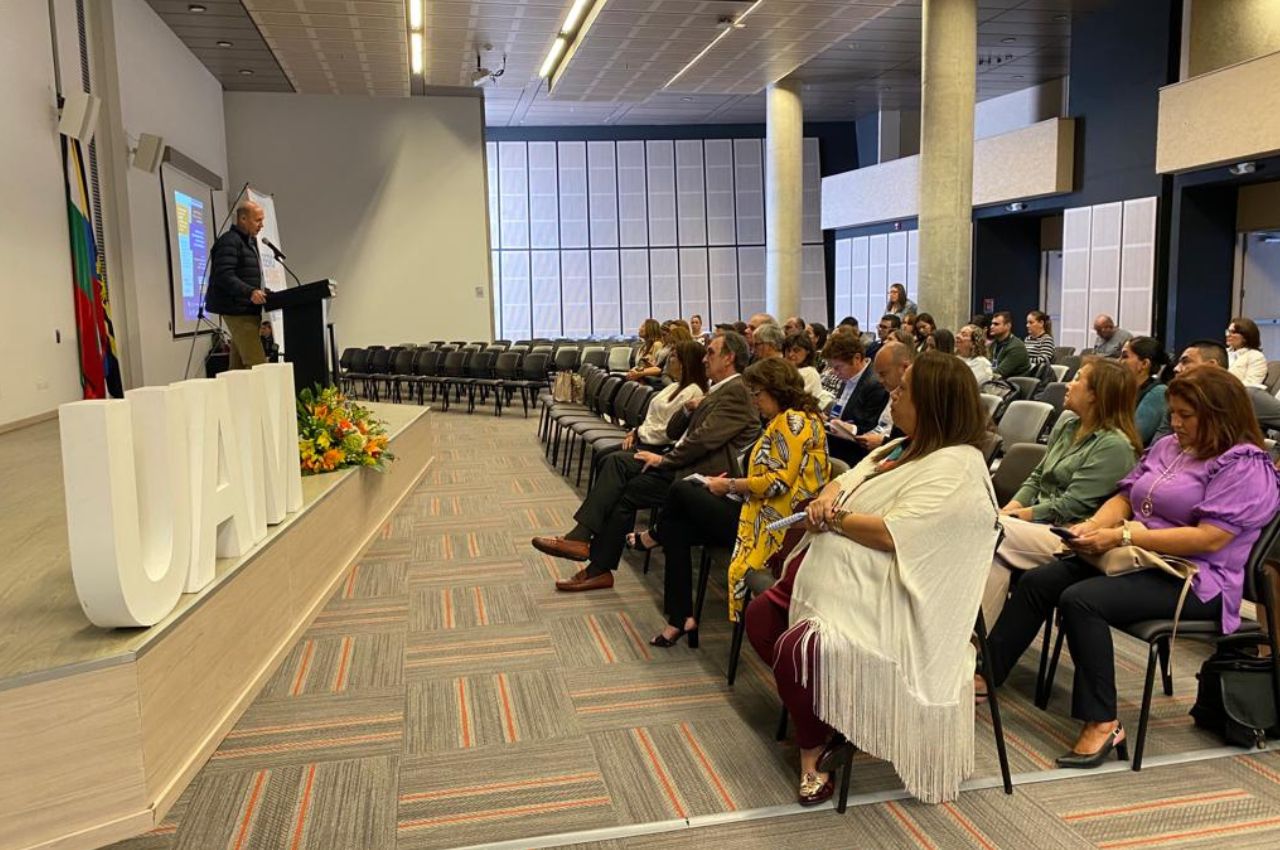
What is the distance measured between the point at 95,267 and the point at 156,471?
310 inches

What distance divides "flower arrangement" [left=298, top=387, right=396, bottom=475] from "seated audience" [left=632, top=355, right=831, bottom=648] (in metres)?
2.20

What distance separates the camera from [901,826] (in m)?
2.51

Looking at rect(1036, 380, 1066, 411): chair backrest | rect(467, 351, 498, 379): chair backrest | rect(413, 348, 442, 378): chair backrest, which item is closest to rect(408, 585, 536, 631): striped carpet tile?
rect(1036, 380, 1066, 411): chair backrest

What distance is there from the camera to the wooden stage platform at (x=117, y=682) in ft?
7.55

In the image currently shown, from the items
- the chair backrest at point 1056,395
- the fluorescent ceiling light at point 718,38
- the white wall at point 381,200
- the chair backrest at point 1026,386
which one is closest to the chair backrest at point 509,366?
the white wall at point 381,200

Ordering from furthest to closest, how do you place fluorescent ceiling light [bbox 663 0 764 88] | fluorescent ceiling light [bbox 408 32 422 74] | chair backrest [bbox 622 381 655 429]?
1. fluorescent ceiling light [bbox 408 32 422 74]
2. fluorescent ceiling light [bbox 663 0 764 88]
3. chair backrest [bbox 622 381 655 429]

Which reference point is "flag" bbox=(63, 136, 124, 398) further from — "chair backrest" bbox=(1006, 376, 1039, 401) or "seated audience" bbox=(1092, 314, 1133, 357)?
"seated audience" bbox=(1092, 314, 1133, 357)

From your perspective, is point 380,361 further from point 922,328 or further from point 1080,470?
point 1080,470

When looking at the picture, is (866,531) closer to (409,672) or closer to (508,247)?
(409,672)

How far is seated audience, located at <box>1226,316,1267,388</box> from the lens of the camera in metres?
7.07

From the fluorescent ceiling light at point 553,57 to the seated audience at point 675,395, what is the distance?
863 cm

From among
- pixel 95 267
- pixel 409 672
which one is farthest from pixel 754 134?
pixel 409 672

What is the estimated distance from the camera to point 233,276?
5.60 meters

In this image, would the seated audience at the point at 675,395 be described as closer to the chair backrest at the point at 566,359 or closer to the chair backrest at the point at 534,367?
the chair backrest at the point at 566,359
